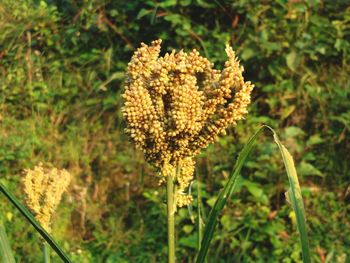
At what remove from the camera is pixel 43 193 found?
6.32 feet

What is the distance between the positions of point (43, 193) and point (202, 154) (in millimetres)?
2069

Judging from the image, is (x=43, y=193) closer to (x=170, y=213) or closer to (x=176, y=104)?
(x=170, y=213)

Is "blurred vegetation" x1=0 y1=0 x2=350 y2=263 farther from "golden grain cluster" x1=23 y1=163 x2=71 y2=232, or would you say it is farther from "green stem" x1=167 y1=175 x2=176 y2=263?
"green stem" x1=167 y1=175 x2=176 y2=263

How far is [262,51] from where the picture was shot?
4.05 metres

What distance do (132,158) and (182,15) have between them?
2.99ft

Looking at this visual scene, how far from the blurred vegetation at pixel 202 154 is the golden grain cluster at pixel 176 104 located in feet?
6.93

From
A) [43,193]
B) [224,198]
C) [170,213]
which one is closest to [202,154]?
[43,193]

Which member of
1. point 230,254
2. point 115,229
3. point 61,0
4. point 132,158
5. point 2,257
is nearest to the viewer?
point 2,257

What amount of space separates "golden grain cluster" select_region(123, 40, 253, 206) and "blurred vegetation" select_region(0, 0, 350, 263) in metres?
2.11

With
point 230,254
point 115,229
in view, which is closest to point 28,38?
point 115,229

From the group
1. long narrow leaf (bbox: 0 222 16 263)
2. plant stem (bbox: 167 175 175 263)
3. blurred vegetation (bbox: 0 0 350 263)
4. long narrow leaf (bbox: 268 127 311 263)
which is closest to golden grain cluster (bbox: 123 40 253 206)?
plant stem (bbox: 167 175 175 263)

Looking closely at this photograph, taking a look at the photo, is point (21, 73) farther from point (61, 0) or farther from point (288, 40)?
point (288, 40)

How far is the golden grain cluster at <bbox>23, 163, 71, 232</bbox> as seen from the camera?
188cm

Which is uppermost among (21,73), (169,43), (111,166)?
(169,43)
